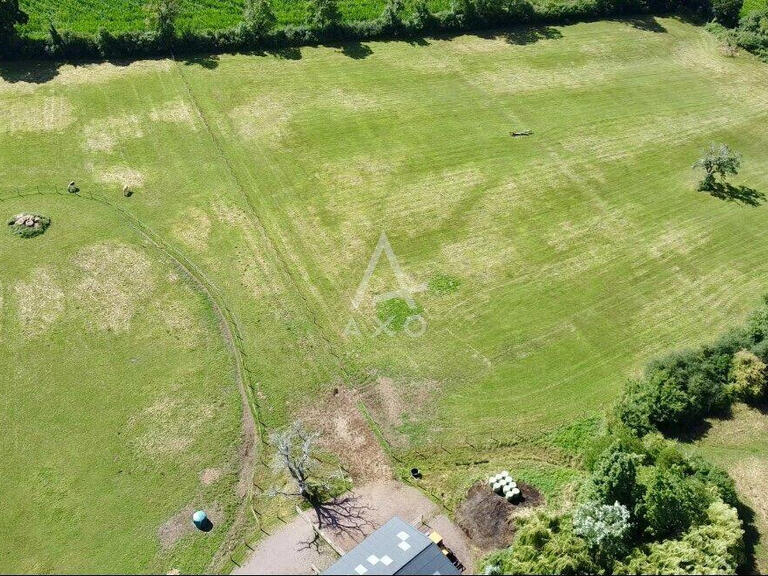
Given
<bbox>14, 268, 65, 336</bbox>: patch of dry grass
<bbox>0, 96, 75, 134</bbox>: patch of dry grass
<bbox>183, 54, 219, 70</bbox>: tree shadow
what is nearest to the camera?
<bbox>14, 268, 65, 336</bbox>: patch of dry grass

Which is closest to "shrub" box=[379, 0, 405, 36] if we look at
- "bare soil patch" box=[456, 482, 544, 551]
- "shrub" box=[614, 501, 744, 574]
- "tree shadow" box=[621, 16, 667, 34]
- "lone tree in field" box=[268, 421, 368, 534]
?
"tree shadow" box=[621, 16, 667, 34]

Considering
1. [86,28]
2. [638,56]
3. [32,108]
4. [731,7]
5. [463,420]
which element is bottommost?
[463,420]

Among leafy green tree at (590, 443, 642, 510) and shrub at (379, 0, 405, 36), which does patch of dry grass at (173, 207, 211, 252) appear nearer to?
leafy green tree at (590, 443, 642, 510)

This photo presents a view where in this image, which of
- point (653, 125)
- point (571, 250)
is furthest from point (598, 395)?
point (653, 125)

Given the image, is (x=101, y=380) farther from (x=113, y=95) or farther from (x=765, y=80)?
(x=765, y=80)

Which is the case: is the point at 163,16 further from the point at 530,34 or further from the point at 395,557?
the point at 395,557

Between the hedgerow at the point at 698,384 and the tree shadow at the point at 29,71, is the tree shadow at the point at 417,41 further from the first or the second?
the hedgerow at the point at 698,384
